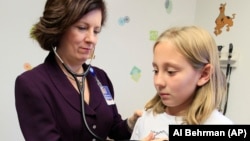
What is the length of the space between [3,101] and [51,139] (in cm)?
89

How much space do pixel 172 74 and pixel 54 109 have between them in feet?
1.51

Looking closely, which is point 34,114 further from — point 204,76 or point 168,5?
point 168,5

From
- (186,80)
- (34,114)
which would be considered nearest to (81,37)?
(34,114)

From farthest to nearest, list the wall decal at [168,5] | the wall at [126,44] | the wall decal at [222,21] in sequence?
the wall decal at [168,5], the wall decal at [222,21], the wall at [126,44]

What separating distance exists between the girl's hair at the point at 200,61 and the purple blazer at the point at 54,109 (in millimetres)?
404

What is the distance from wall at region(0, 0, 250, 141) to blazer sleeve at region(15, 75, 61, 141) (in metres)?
0.80

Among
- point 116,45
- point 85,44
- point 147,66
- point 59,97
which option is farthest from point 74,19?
point 147,66

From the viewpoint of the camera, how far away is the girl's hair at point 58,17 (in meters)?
1.06

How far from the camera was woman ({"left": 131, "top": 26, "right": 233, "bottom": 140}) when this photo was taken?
0.85 metres

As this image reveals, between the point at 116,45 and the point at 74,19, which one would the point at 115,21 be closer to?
the point at 116,45

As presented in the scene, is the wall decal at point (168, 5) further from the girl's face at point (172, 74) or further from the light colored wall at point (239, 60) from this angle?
the girl's face at point (172, 74)

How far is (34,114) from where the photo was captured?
0.99 metres

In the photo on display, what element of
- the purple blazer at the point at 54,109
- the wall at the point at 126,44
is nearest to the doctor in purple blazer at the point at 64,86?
the purple blazer at the point at 54,109

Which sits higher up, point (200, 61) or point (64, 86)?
point (200, 61)
